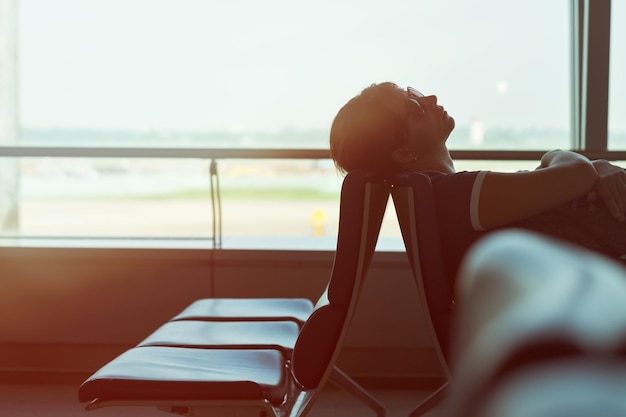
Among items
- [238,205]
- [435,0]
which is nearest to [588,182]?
[435,0]

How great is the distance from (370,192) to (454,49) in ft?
23.4

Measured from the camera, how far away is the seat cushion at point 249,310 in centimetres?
234

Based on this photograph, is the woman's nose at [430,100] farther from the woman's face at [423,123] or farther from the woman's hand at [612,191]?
the woman's hand at [612,191]

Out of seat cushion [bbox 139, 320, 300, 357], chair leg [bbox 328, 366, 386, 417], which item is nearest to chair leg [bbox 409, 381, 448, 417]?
chair leg [bbox 328, 366, 386, 417]

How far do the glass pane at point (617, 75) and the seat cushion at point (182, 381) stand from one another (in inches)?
102

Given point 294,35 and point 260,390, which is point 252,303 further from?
point 294,35

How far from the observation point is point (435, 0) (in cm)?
445

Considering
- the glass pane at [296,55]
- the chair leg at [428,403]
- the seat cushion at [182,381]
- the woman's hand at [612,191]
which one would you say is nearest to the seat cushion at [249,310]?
the chair leg at [428,403]

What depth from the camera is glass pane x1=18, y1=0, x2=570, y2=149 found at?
12.9 ft

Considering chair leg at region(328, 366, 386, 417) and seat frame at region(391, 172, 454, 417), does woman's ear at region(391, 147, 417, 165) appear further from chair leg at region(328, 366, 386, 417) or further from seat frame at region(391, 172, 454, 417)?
chair leg at region(328, 366, 386, 417)

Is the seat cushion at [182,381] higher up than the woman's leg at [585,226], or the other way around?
the woman's leg at [585,226]

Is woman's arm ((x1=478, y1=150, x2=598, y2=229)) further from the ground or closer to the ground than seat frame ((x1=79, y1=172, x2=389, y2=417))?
further from the ground

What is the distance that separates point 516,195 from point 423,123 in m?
0.36

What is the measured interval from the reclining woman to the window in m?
0.21
